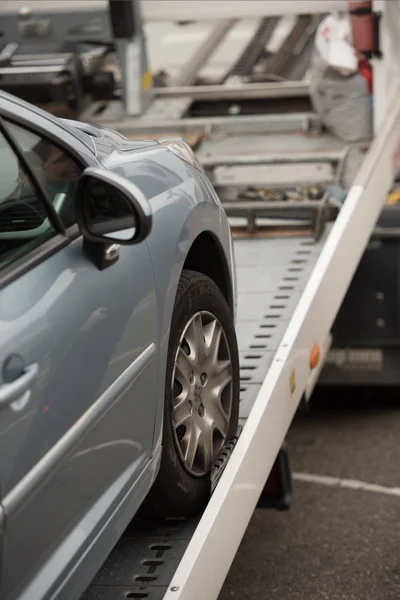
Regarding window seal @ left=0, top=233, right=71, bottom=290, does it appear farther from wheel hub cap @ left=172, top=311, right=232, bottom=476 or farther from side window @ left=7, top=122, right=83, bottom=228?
wheel hub cap @ left=172, top=311, right=232, bottom=476

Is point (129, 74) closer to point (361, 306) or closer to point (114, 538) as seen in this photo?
point (361, 306)

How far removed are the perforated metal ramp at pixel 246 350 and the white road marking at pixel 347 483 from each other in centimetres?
135

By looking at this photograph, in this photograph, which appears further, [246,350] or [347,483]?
[347,483]

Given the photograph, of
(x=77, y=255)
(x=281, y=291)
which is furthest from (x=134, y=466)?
(x=281, y=291)

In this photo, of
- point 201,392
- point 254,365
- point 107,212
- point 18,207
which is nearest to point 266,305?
point 254,365

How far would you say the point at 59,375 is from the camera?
2.52 metres

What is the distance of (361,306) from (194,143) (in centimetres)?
159

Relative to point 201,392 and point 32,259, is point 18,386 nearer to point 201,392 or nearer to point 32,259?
point 32,259

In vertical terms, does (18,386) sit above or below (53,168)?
below

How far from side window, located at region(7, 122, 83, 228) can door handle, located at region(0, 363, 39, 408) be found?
606 mm

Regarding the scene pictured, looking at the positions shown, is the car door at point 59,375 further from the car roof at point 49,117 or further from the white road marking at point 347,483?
the white road marking at point 347,483

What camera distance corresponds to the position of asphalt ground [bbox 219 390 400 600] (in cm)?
493

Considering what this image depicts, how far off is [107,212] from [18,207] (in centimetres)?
25

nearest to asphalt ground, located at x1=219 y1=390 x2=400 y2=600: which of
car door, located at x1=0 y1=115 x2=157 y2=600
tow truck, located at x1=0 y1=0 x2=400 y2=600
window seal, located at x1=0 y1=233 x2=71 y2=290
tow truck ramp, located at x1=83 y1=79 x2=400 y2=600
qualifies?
tow truck, located at x1=0 y1=0 x2=400 y2=600
